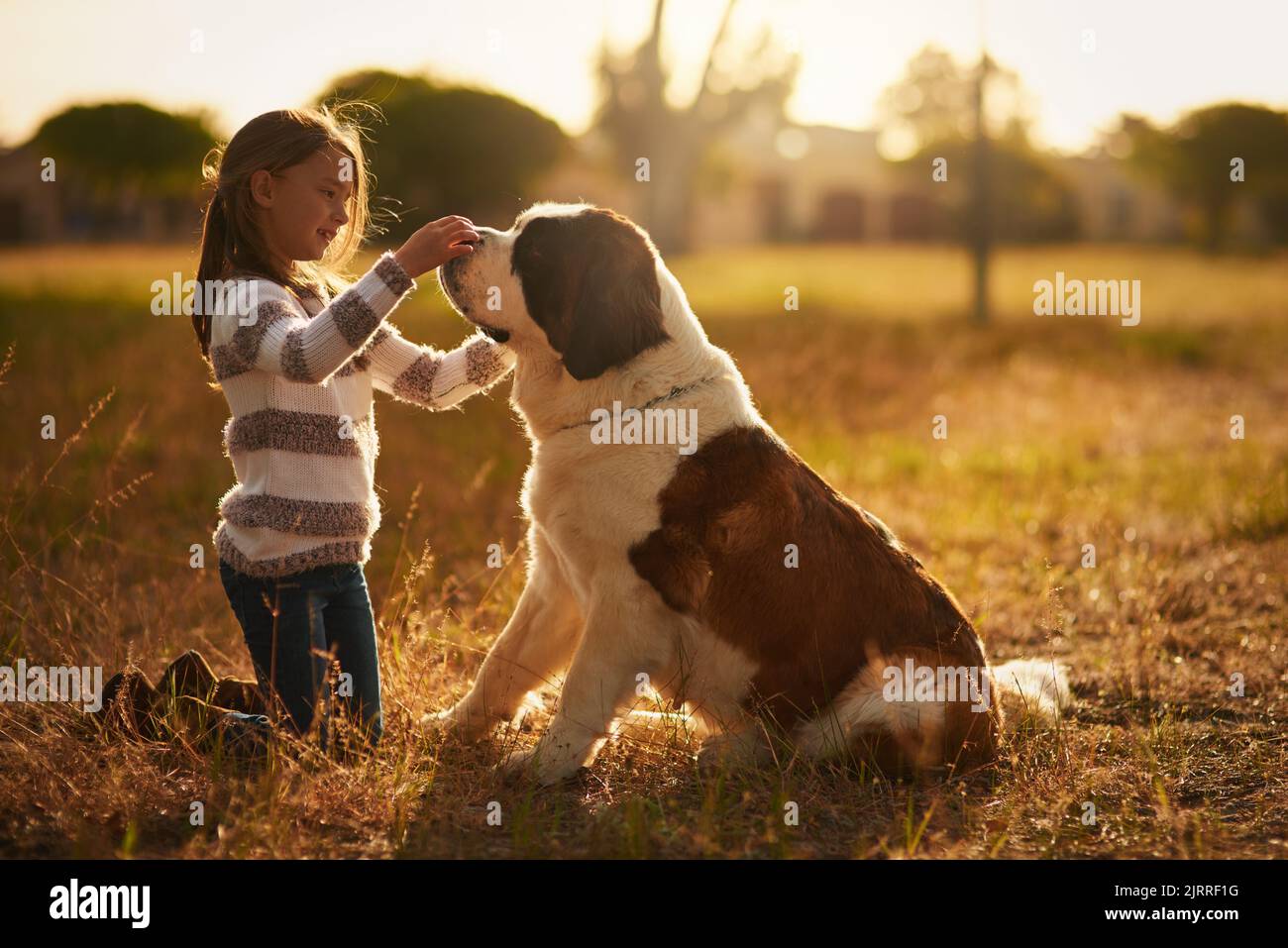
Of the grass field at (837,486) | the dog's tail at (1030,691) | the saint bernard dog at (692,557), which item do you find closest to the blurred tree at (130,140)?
the grass field at (837,486)

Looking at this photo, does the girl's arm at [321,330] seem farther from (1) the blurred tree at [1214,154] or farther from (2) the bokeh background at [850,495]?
(1) the blurred tree at [1214,154]

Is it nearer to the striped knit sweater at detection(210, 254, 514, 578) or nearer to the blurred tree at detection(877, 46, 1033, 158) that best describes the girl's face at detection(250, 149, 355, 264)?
the striped knit sweater at detection(210, 254, 514, 578)

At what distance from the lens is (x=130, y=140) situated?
2906 centimetres

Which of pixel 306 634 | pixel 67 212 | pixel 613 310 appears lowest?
pixel 306 634

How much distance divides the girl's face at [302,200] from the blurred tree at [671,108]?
17.8 meters

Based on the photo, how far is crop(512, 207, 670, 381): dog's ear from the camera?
344 centimetres

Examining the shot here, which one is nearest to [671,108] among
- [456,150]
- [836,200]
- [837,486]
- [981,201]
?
[456,150]

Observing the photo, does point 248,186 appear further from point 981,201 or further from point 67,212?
point 67,212

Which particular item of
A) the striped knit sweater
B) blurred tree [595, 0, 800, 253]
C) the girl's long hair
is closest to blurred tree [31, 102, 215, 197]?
blurred tree [595, 0, 800, 253]

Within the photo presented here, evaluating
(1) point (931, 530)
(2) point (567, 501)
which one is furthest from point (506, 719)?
(1) point (931, 530)

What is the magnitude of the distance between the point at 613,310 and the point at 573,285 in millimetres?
A: 142

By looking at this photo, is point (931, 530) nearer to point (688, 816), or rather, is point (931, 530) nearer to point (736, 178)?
point (688, 816)
